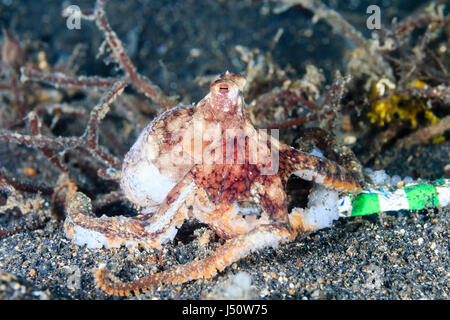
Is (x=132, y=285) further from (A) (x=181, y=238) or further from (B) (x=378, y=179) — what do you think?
(B) (x=378, y=179)

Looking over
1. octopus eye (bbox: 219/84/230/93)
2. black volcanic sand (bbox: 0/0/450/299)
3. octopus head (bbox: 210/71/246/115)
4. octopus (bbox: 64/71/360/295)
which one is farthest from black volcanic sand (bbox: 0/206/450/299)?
octopus eye (bbox: 219/84/230/93)

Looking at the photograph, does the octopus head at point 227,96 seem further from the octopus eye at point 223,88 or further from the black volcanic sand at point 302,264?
the black volcanic sand at point 302,264

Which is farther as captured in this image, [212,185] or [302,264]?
[302,264]

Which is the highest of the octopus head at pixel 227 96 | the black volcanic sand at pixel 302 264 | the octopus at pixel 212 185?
the octopus head at pixel 227 96

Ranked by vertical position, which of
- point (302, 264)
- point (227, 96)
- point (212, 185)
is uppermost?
point (227, 96)

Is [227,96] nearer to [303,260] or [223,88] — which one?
[223,88]

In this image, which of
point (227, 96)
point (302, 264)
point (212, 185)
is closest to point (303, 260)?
point (302, 264)

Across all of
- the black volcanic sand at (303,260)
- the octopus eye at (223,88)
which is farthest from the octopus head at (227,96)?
the black volcanic sand at (303,260)

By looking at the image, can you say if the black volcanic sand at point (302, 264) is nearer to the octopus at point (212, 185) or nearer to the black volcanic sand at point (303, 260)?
the black volcanic sand at point (303, 260)

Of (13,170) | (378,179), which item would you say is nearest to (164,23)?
(13,170)

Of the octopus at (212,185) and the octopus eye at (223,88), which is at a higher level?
the octopus eye at (223,88)
